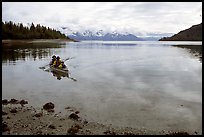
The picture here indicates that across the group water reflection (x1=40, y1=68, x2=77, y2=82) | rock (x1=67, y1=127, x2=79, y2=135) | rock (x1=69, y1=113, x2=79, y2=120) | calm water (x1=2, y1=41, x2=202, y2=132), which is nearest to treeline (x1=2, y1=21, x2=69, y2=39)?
water reflection (x1=40, y1=68, x2=77, y2=82)

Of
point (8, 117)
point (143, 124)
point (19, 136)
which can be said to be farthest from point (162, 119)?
point (8, 117)

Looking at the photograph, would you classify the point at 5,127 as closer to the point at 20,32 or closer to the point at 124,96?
the point at 124,96

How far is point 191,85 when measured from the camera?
89.7ft

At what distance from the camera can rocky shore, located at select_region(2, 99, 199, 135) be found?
1439 cm

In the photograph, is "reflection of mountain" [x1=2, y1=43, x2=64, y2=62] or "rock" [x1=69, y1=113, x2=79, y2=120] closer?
"rock" [x1=69, y1=113, x2=79, y2=120]

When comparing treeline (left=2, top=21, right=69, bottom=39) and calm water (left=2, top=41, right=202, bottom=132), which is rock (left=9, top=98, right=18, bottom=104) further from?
treeline (left=2, top=21, right=69, bottom=39)

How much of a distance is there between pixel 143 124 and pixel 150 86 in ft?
37.3

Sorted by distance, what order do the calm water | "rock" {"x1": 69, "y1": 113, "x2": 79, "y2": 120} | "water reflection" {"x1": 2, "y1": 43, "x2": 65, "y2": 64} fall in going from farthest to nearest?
"water reflection" {"x1": 2, "y1": 43, "x2": 65, "y2": 64} < the calm water < "rock" {"x1": 69, "y1": 113, "x2": 79, "y2": 120}

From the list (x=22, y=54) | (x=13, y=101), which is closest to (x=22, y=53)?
(x=22, y=54)

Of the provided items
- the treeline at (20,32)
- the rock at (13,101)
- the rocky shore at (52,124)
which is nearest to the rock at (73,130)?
the rocky shore at (52,124)

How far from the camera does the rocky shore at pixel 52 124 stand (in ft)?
47.2

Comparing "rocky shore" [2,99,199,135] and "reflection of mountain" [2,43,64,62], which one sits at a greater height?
"reflection of mountain" [2,43,64,62]

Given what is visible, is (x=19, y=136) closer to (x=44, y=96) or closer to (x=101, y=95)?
(x=44, y=96)

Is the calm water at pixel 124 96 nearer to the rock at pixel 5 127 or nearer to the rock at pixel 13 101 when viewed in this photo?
the rock at pixel 13 101
